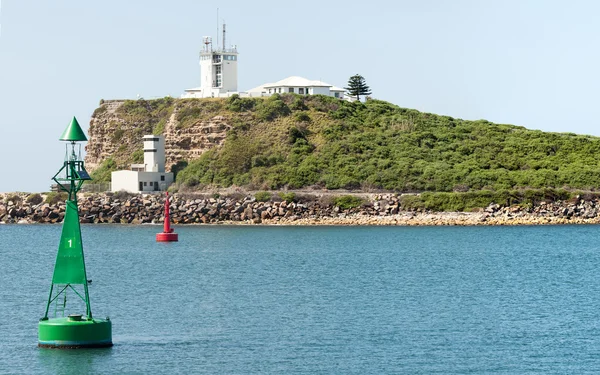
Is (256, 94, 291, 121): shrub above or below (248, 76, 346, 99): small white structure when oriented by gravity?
below

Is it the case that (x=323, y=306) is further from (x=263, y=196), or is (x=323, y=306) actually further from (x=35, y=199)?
(x=35, y=199)

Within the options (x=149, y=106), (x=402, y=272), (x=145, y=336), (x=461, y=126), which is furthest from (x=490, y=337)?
(x=149, y=106)

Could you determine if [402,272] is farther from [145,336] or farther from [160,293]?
[145,336]

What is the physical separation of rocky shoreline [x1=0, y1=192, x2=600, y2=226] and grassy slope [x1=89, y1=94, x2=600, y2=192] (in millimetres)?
3968

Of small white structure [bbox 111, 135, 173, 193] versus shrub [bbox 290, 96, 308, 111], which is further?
shrub [bbox 290, 96, 308, 111]

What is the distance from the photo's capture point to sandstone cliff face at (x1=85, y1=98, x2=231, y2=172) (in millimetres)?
96312

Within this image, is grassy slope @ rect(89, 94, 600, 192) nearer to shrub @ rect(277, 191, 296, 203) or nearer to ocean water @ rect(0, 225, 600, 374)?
shrub @ rect(277, 191, 296, 203)

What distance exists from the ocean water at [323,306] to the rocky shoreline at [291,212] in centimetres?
1341

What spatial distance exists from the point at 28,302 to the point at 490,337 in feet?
50.8

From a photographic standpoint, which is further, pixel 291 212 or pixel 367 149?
pixel 367 149

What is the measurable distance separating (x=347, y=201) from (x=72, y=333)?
57.7m

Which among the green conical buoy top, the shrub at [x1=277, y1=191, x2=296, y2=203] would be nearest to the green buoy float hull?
the green conical buoy top

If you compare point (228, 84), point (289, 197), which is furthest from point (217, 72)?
point (289, 197)

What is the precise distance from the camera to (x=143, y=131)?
101750 mm
